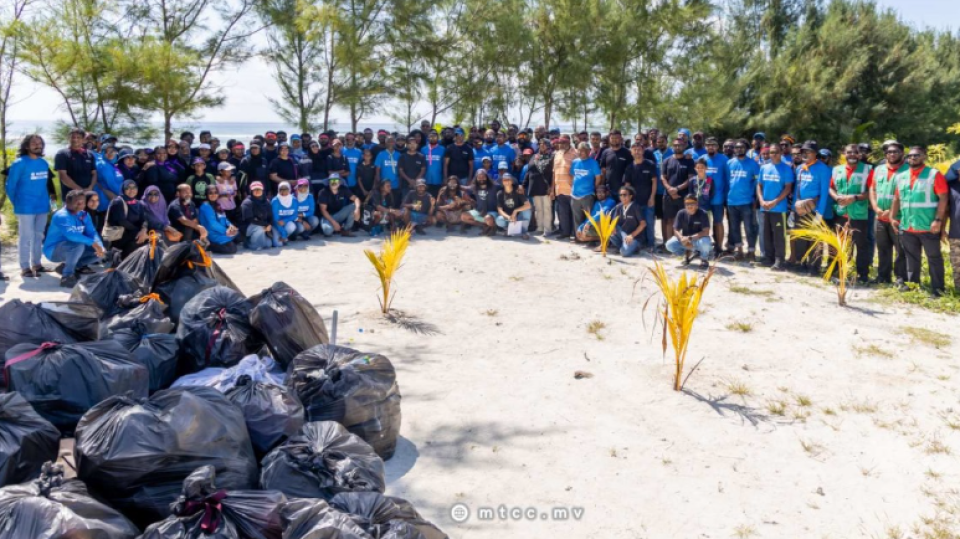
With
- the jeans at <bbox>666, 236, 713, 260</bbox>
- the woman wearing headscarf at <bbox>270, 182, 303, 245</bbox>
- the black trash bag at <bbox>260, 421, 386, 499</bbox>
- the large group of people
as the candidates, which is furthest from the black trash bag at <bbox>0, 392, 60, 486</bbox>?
the jeans at <bbox>666, 236, 713, 260</bbox>

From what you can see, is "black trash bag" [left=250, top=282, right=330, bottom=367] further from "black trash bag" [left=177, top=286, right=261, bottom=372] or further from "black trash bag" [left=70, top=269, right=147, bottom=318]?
"black trash bag" [left=70, top=269, right=147, bottom=318]

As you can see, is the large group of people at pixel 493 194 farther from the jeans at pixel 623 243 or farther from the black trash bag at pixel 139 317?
the black trash bag at pixel 139 317

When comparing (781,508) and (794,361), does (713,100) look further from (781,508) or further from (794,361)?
(781,508)

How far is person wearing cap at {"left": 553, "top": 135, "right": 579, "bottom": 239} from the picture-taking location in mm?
11852

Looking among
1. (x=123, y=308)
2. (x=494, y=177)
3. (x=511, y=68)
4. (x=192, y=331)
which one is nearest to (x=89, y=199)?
(x=123, y=308)

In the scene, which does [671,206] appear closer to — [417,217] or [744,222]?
[744,222]

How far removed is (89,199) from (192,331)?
17.1ft

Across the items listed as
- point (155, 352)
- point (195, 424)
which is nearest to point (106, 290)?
point (155, 352)

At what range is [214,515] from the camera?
9.07ft

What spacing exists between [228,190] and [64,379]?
25.2 feet

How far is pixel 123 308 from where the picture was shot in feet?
17.7

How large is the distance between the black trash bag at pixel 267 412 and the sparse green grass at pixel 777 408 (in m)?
3.23

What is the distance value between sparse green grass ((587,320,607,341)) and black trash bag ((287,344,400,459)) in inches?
113

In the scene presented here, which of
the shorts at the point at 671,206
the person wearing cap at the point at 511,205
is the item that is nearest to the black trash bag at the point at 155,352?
the shorts at the point at 671,206
